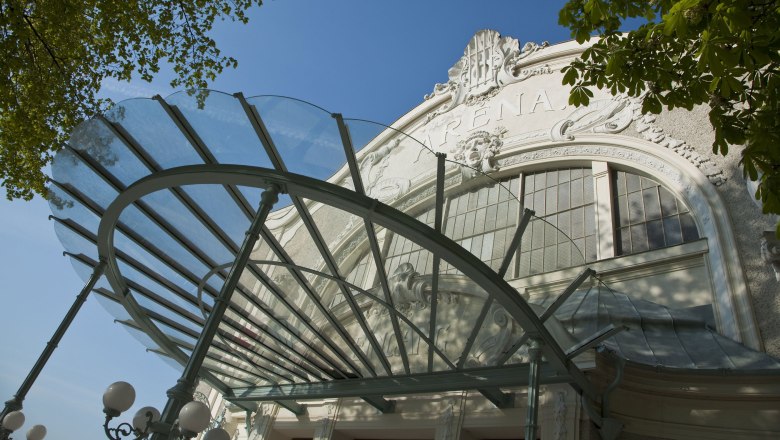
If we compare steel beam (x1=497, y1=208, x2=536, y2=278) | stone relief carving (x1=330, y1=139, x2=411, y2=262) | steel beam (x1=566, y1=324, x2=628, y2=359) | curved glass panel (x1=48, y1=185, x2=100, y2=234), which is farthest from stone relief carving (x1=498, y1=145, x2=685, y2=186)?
curved glass panel (x1=48, y1=185, x2=100, y2=234)

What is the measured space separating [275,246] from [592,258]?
621cm

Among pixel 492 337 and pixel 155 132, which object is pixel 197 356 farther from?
pixel 492 337

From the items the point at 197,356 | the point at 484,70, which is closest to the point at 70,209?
the point at 197,356

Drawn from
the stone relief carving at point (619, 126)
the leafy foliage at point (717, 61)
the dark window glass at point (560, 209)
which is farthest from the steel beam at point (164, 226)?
the stone relief carving at point (619, 126)

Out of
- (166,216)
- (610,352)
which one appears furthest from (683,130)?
(166,216)

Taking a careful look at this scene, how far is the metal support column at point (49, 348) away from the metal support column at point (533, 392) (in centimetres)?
558

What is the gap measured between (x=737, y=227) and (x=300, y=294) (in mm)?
6731

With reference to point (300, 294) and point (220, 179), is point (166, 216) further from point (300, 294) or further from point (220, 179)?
point (300, 294)

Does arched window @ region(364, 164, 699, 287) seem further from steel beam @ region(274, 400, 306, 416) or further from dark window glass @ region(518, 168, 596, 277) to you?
steel beam @ region(274, 400, 306, 416)

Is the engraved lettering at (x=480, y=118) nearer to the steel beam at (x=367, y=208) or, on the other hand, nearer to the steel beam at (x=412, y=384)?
the steel beam at (x=412, y=384)

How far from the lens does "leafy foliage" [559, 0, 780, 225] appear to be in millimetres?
3326

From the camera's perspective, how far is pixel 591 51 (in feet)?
16.2

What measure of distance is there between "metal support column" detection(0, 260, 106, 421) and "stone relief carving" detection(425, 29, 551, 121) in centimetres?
1072

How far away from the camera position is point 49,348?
6551 mm
